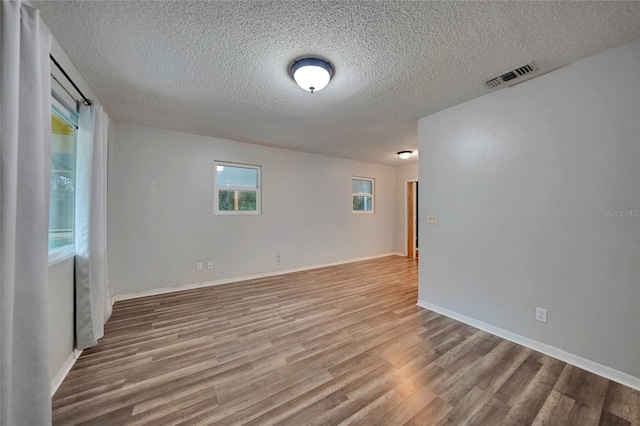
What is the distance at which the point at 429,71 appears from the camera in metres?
2.01

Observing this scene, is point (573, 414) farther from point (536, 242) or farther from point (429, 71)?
point (429, 71)

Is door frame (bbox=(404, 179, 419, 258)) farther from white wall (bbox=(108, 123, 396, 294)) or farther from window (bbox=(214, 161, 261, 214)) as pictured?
window (bbox=(214, 161, 261, 214))

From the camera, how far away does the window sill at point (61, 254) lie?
5.49ft

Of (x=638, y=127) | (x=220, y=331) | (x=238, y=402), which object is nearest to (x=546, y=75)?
(x=638, y=127)

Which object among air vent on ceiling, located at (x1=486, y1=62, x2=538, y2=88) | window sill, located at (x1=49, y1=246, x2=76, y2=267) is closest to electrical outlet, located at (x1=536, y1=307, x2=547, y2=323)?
air vent on ceiling, located at (x1=486, y1=62, x2=538, y2=88)

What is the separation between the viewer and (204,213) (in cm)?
377

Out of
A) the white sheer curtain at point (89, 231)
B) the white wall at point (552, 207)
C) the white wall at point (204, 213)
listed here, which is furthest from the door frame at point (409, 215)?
the white sheer curtain at point (89, 231)

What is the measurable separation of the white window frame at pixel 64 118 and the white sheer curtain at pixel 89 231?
0.05m

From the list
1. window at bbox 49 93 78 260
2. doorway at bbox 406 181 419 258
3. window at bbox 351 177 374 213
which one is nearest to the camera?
window at bbox 49 93 78 260

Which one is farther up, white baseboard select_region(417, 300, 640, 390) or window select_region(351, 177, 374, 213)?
window select_region(351, 177, 374, 213)

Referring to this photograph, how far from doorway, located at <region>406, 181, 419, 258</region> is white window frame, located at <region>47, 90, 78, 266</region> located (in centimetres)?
611

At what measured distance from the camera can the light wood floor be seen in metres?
1.40

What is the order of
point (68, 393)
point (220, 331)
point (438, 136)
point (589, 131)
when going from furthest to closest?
point (438, 136) < point (220, 331) < point (589, 131) < point (68, 393)

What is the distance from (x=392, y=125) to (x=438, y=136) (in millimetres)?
697
